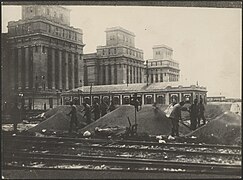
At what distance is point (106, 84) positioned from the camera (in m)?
4.23

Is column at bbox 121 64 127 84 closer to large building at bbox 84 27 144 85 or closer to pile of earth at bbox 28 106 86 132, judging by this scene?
large building at bbox 84 27 144 85

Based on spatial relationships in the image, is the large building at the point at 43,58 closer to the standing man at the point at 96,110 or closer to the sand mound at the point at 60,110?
the sand mound at the point at 60,110

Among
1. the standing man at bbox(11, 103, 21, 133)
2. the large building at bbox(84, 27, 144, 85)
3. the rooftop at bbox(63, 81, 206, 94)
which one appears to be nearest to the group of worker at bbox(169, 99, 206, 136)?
the rooftop at bbox(63, 81, 206, 94)

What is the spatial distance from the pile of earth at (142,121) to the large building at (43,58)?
64cm

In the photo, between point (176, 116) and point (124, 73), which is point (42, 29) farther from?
point (176, 116)

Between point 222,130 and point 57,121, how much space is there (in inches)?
88.1

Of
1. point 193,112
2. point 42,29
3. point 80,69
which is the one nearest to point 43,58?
point 42,29

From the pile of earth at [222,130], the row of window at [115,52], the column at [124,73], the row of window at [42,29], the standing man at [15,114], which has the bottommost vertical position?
the pile of earth at [222,130]

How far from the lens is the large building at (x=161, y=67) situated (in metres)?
4.02

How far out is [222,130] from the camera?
13.0ft

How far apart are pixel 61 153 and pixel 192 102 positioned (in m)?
1.88

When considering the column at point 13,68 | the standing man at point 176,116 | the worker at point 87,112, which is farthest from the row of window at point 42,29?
the standing man at point 176,116

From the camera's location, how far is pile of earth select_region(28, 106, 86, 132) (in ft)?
13.6

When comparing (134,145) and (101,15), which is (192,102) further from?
(101,15)
